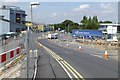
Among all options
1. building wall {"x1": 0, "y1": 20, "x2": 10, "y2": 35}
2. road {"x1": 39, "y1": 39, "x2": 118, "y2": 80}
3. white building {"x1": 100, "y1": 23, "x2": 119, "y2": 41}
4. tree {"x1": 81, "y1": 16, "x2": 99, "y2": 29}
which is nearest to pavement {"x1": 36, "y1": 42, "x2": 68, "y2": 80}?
road {"x1": 39, "y1": 39, "x2": 118, "y2": 80}

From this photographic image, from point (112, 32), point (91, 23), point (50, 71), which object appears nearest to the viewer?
point (50, 71)

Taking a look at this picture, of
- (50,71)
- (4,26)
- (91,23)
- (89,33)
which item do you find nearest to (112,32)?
(50,71)

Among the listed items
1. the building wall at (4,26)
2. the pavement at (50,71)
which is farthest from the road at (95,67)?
the building wall at (4,26)

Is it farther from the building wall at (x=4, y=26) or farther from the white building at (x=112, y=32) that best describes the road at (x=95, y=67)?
the white building at (x=112, y=32)

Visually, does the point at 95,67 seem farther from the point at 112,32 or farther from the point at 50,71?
the point at 112,32

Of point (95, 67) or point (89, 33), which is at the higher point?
point (89, 33)

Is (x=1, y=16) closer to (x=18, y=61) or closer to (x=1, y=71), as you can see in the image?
(x=1, y=71)

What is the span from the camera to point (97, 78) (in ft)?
46.1

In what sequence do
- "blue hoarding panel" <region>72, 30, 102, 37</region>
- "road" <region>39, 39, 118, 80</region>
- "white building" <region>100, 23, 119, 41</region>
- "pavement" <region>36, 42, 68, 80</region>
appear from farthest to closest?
"blue hoarding panel" <region>72, 30, 102, 37</region>
"white building" <region>100, 23, 119, 41</region>
"road" <region>39, 39, 118, 80</region>
"pavement" <region>36, 42, 68, 80</region>

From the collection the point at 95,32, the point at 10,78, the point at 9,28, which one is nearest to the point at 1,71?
the point at 10,78

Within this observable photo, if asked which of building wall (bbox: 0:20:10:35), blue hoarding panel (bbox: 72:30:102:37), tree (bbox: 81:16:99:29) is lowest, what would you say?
blue hoarding panel (bbox: 72:30:102:37)

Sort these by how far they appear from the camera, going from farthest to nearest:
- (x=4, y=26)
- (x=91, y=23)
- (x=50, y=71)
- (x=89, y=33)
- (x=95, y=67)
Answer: (x=91, y=23) < (x=89, y=33) < (x=95, y=67) < (x=50, y=71) < (x=4, y=26)

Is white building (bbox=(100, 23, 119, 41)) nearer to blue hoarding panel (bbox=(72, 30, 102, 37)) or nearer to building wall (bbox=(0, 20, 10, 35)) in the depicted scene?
blue hoarding panel (bbox=(72, 30, 102, 37))

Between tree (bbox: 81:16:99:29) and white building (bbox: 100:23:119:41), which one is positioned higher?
tree (bbox: 81:16:99:29)
